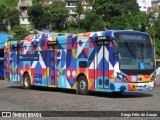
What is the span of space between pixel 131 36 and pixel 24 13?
112 m

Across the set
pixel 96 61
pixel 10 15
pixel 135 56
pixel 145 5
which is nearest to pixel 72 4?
pixel 10 15

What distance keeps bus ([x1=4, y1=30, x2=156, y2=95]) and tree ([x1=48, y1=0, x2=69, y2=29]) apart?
311 ft

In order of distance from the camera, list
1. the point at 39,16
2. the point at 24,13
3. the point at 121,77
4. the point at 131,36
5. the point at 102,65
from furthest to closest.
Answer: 1. the point at 24,13
2. the point at 39,16
3. the point at 131,36
4. the point at 102,65
5. the point at 121,77

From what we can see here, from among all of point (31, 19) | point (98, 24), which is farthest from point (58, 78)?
point (31, 19)

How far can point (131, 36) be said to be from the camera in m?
19.2

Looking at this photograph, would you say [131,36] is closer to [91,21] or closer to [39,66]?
[39,66]

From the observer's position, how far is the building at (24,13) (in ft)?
410

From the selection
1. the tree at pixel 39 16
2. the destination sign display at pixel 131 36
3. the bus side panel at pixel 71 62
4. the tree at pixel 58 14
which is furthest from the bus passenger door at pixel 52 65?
the tree at pixel 58 14

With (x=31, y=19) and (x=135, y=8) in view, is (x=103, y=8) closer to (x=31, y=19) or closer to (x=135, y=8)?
(x=135, y=8)

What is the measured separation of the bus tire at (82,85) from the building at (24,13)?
335 feet

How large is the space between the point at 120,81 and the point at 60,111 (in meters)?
5.48

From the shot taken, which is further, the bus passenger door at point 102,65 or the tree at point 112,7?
the tree at point 112,7

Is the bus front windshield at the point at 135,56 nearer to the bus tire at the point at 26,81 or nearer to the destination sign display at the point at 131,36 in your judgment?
the destination sign display at the point at 131,36

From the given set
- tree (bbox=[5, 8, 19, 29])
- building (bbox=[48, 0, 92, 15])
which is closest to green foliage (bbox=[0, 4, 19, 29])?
tree (bbox=[5, 8, 19, 29])
